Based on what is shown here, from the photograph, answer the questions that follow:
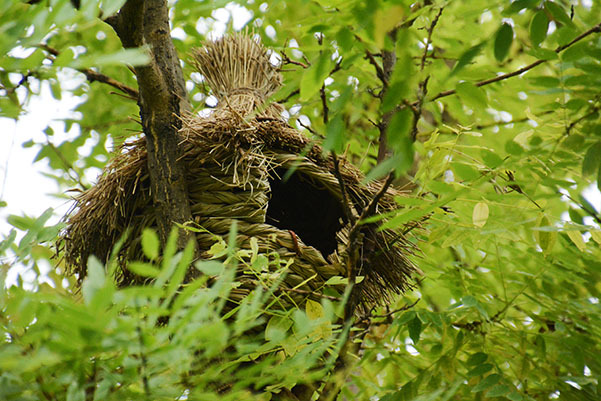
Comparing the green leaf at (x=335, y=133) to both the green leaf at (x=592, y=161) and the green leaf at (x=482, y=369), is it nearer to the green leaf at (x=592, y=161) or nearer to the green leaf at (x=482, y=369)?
the green leaf at (x=592, y=161)

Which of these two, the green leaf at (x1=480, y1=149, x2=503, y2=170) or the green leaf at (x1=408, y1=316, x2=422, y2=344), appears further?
Answer: the green leaf at (x1=408, y1=316, x2=422, y2=344)

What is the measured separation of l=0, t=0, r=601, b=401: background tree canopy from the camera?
0.80 m

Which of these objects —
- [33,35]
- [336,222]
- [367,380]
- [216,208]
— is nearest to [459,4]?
[336,222]

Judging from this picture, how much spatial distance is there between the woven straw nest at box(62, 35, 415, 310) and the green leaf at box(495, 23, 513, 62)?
53 cm

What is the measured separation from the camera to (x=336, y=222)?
180 centimetres

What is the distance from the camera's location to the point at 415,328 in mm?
1654

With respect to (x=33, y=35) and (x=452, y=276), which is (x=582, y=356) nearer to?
(x=452, y=276)

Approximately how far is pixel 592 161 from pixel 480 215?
310 mm

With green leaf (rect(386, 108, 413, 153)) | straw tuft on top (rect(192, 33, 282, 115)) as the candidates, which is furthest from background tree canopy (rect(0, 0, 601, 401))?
straw tuft on top (rect(192, 33, 282, 115))

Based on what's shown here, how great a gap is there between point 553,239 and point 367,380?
0.79 metres

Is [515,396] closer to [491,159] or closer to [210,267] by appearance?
[491,159]

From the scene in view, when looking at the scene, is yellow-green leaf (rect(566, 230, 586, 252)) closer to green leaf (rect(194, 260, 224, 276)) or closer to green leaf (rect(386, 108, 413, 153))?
green leaf (rect(386, 108, 413, 153))

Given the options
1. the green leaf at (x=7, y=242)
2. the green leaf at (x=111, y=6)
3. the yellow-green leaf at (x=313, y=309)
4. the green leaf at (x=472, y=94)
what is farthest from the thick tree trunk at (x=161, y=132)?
the green leaf at (x=472, y=94)

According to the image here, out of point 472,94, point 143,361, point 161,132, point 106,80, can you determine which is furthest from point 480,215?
point 106,80
